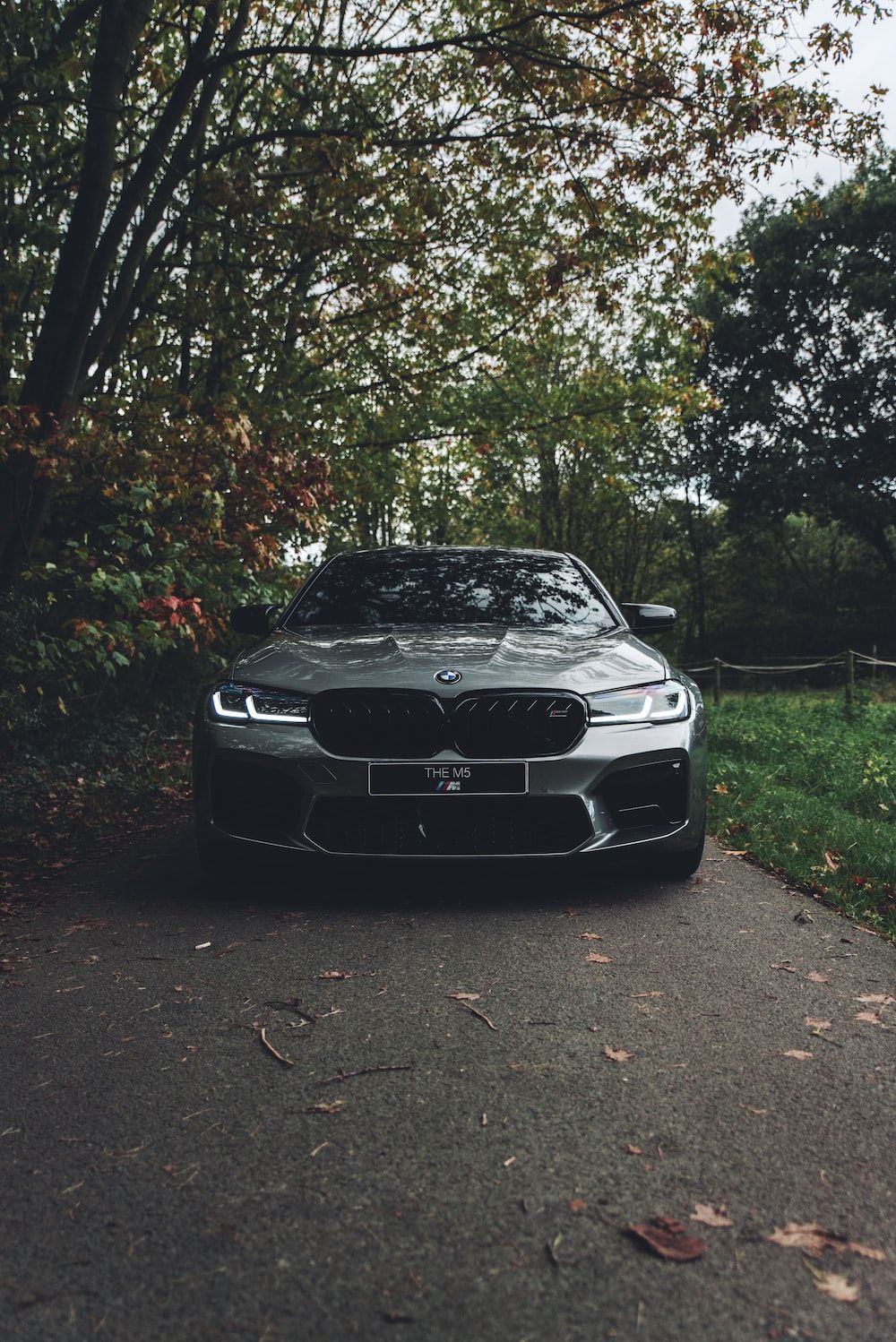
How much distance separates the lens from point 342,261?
1238 centimetres

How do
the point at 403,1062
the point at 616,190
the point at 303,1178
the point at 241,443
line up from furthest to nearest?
the point at 616,190 < the point at 241,443 < the point at 403,1062 < the point at 303,1178

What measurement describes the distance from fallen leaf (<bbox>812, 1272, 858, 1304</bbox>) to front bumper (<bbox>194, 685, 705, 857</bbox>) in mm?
2900

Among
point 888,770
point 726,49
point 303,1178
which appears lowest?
point 888,770

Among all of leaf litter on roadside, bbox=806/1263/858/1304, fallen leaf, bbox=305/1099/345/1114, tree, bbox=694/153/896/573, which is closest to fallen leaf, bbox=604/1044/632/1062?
fallen leaf, bbox=305/1099/345/1114

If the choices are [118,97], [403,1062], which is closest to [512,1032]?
[403,1062]

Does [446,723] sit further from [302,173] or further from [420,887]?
[302,173]

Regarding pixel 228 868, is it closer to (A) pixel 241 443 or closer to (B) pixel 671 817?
(B) pixel 671 817

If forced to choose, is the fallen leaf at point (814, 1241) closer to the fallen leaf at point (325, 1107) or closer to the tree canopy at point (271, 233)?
the fallen leaf at point (325, 1107)

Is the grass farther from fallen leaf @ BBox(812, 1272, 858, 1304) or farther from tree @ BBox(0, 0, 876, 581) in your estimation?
tree @ BBox(0, 0, 876, 581)

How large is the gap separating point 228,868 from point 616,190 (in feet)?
24.9

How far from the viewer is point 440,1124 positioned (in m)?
2.69

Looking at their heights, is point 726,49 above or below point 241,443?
above

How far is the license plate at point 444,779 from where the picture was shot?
4848mm

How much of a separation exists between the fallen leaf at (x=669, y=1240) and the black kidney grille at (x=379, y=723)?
9.38 ft
